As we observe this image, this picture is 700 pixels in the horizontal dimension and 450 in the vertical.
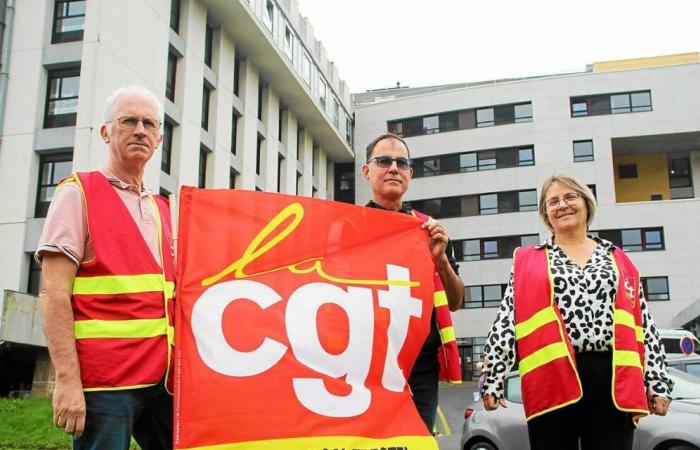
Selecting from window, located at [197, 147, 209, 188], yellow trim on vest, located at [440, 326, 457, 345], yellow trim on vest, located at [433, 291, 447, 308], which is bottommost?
yellow trim on vest, located at [440, 326, 457, 345]

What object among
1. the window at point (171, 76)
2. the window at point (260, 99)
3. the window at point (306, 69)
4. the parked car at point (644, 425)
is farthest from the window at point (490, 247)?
the parked car at point (644, 425)

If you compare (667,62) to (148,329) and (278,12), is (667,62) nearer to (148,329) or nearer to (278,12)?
(278,12)

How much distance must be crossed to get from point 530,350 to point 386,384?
109 cm

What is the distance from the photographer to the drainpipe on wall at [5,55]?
73.2ft

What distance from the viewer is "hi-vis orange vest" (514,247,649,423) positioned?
3922mm

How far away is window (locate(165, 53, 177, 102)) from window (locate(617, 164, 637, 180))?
34.4m

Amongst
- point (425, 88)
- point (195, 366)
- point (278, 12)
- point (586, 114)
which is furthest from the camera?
point (425, 88)

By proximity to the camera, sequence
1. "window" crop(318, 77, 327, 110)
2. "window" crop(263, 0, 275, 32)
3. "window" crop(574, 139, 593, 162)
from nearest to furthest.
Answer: "window" crop(263, 0, 275, 32), "window" crop(318, 77, 327, 110), "window" crop(574, 139, 593, 162)

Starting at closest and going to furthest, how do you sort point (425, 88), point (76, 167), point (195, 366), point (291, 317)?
point (195, 366) → point (291, 317) → point (76, 167) → point (425, 88)

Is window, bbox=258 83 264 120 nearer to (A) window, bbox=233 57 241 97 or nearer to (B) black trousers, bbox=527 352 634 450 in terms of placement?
(A) window, bbox=233 57 241 97

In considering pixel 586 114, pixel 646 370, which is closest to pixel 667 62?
pixel 586 114

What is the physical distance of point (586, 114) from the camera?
46594 mm

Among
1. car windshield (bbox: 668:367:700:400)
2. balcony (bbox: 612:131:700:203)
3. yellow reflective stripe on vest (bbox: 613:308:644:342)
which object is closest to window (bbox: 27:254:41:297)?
car windshield (bbox: 668:367:700:400)

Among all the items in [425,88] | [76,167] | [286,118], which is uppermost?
[425,88]
